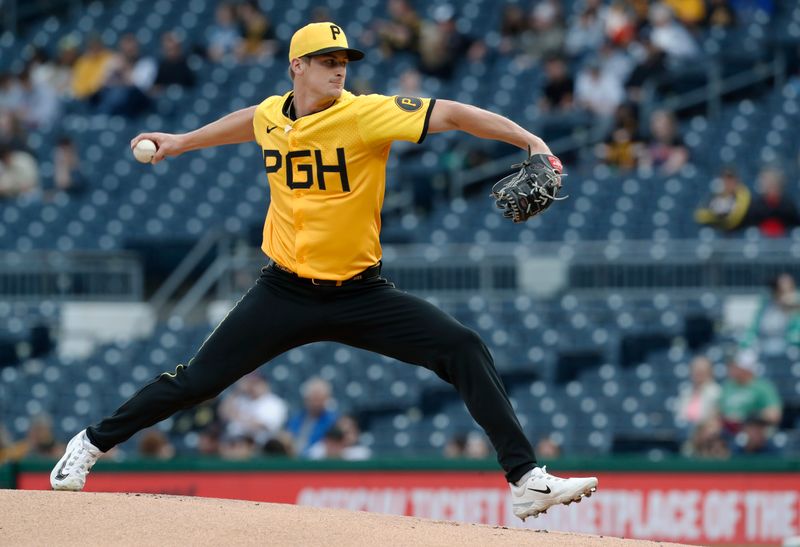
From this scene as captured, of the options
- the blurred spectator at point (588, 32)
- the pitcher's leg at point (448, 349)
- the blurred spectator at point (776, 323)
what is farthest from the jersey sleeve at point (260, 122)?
the blurred spectator at point (588, 32)

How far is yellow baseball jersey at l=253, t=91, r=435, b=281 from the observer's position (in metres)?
5.94

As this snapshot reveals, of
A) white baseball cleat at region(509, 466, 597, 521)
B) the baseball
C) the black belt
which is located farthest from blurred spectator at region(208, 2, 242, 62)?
white baseball cleat at region(509, 466, 597, 521)

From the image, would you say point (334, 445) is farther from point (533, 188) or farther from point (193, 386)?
point (533, 188)

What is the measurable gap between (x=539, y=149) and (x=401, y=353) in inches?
39.8

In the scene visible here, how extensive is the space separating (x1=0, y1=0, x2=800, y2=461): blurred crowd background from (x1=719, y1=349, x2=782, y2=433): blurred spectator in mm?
15

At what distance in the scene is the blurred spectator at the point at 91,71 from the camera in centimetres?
1733

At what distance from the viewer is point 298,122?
604 centimetres

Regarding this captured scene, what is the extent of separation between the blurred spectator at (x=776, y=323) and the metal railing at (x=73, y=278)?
6085 mm

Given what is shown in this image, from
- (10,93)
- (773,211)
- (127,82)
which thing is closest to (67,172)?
(127,82)

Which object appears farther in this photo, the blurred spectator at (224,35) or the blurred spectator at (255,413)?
the blurred spectator at (224,35)

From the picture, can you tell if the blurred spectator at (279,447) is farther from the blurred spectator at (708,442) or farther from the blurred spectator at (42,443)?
the blurred spectator at (708,442)

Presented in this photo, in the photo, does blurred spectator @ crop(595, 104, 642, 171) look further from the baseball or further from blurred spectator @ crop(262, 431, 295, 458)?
the baseball

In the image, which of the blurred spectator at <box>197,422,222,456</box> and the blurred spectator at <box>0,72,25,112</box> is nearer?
the blurred spectator at <box>197,422,222,456</box>

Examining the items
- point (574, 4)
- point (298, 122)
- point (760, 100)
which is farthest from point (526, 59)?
point (298, 122)
